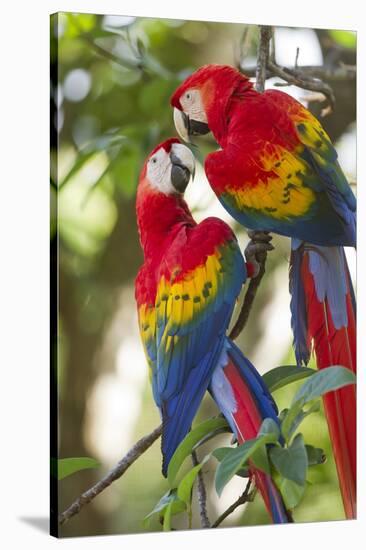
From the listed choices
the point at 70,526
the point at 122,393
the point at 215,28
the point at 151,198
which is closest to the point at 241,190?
the point at 151,198

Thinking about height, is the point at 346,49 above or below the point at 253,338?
above

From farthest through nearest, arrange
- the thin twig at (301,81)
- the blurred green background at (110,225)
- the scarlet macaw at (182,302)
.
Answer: the thin twig at (301,81) < the scarlet macaw at (182,302) < the blurred green background at (110,225)

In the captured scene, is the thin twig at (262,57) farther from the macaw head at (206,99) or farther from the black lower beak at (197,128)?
the black lower beak at (197,128)

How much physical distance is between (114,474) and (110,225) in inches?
31.8

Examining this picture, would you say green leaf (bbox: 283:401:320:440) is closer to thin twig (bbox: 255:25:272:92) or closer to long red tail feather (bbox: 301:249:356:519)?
long red tail feather (bbox: 301:249:356:519)

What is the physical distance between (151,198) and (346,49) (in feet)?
3.11

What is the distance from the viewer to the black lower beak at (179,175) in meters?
3.53

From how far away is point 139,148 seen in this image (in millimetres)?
3477

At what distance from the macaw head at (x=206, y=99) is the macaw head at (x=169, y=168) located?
0.06 meters

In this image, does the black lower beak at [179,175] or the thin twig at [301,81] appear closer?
the black lower beak at [179,175]

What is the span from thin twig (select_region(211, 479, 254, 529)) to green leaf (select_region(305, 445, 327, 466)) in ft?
0.78

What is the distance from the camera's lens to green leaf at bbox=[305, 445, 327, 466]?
3707 mm

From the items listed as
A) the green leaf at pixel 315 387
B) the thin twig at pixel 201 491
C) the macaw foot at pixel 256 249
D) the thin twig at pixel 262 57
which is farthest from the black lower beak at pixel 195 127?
the thin twig at pixel 201 491

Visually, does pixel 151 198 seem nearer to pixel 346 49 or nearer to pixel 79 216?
pixel 79 216
